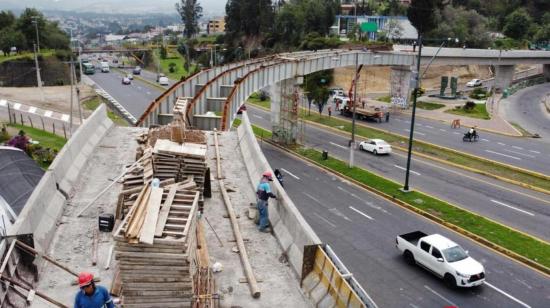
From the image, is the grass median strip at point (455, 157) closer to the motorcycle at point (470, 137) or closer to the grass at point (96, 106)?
the motorcycle at point (470, 137)

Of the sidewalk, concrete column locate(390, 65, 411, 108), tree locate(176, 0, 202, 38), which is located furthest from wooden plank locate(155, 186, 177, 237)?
tree locate(176, 0, 202, 38)

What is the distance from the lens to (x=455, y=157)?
4384 cm

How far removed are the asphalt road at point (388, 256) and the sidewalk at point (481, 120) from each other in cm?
2686

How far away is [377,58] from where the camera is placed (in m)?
62.1


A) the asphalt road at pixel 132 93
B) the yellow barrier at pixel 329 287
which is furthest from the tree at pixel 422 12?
the yellow barrier at pixel 329 287

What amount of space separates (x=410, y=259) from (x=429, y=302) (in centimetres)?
351

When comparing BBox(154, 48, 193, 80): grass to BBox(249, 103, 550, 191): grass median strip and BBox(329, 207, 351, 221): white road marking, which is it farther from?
BBox(329, 207, 351, 221): white road marking

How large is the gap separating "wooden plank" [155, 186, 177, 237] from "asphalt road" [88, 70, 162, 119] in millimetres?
47070

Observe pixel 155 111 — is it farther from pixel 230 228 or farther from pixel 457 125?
pixel 457 125

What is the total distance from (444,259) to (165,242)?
16.2m

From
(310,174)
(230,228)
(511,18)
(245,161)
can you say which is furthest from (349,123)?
(511,18)

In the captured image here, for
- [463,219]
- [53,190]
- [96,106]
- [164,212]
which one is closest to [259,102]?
[96,106]

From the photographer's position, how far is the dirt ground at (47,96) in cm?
6519

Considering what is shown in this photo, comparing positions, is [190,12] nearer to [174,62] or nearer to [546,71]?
[174,62]
